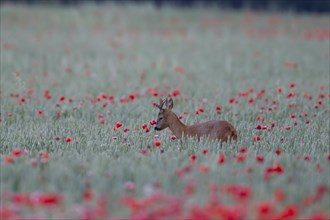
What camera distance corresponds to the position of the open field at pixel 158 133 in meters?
4.52

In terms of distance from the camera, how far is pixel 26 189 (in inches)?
194

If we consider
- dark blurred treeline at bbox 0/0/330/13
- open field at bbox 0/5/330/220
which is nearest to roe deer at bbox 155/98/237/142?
open field at bbox 0/5/330/220

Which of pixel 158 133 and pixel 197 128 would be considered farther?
pixel 158 133

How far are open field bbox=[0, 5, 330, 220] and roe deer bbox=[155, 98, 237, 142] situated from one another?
127 millimetres

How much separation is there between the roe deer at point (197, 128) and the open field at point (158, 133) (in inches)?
5.0

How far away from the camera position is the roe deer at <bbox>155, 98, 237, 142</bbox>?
7305mm

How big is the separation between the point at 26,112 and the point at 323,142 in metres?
4.64

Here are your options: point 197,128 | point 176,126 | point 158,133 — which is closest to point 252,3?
point 158,133

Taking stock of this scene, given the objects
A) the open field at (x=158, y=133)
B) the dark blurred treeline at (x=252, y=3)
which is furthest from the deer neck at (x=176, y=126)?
the dark blurred treeline at (x=252, y=3)

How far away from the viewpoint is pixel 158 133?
820cm

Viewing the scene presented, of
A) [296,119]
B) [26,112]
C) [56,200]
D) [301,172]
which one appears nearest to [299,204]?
[301,172]

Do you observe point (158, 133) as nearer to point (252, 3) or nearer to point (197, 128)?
point (197, 128)

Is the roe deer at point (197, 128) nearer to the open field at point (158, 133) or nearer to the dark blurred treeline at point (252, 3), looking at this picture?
the open field at point (158, 133)

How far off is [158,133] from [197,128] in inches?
30.4
